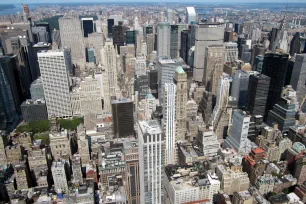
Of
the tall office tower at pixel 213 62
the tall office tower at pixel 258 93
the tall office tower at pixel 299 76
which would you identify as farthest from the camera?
the tall office tower at pixel 213 62

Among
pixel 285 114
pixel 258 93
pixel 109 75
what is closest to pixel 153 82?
pixel 109 75

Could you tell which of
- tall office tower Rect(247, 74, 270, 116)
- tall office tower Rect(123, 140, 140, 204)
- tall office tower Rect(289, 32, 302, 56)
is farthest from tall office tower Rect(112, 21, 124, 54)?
tall office tower Rect(123, 140, 140, 204)

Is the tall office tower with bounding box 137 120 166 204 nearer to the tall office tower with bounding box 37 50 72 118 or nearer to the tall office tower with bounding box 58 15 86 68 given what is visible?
the tall office tower with bounding box 37 50 72 118

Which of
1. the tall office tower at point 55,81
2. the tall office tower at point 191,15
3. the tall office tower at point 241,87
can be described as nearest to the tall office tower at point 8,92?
the tall office tower at point 55,81

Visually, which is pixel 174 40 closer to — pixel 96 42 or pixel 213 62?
pixel 213 62

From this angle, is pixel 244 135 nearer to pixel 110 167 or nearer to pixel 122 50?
pixel 110 167

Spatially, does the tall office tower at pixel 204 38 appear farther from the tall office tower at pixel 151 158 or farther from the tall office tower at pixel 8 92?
the tall office tower at pixel 151 158

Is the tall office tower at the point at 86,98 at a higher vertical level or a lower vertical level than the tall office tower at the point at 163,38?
lower
